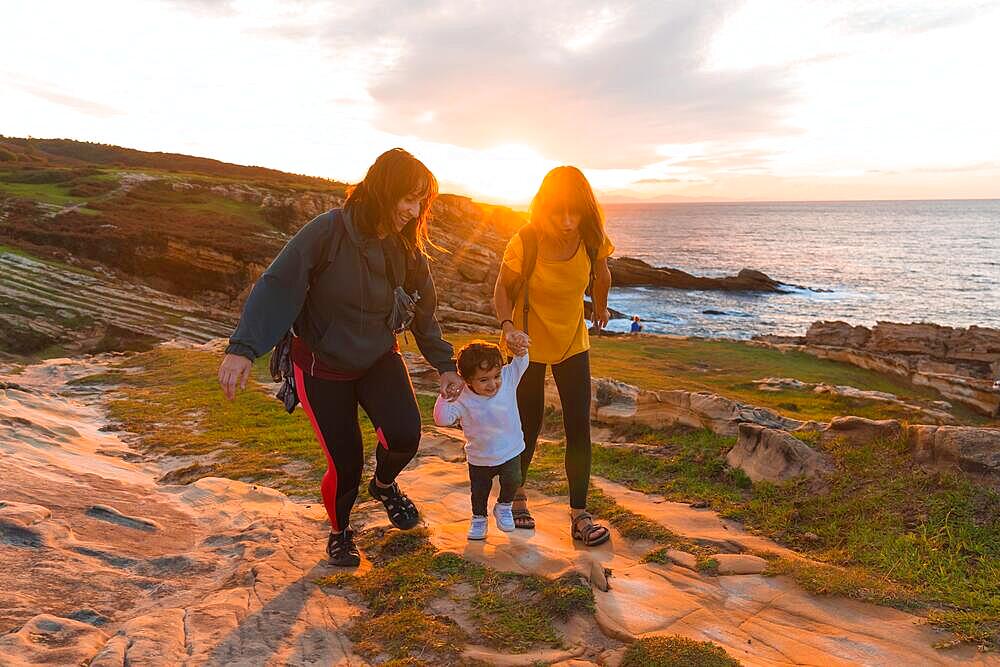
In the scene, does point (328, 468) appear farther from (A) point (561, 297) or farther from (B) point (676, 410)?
(B) point (676, 410)

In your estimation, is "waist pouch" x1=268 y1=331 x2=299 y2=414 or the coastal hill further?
the coastal hill

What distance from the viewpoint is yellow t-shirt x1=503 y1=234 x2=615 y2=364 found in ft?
14.9

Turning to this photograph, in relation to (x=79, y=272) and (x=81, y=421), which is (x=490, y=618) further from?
(x=79, y=272)

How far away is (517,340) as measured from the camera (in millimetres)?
4391

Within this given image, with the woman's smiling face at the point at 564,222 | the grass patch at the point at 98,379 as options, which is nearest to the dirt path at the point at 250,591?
the woman's smiling face at the point at 564,222

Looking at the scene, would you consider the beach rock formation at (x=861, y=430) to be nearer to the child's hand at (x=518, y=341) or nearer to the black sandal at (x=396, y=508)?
the child's hand at (x=518, y=341)

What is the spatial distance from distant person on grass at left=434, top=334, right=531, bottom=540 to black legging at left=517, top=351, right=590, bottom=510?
0.72ft

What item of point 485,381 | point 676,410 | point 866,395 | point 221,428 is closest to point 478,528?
point 485,381

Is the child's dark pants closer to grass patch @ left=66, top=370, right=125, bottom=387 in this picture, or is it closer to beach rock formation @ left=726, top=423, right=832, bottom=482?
beach rock formation @ left=726, top=423, right=832, bottom=482

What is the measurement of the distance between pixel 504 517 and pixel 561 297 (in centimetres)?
170

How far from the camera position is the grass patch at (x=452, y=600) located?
2.97m

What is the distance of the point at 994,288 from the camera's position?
2255 inches

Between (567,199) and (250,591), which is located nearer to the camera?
(250,591)

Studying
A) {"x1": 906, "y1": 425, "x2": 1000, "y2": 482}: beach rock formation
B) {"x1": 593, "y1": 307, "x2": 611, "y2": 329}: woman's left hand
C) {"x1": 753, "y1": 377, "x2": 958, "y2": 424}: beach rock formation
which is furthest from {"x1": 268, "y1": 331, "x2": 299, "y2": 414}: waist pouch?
{"x1": 753, "y1": 377, "x2": 958, "y2": 424}: beach rock formation
